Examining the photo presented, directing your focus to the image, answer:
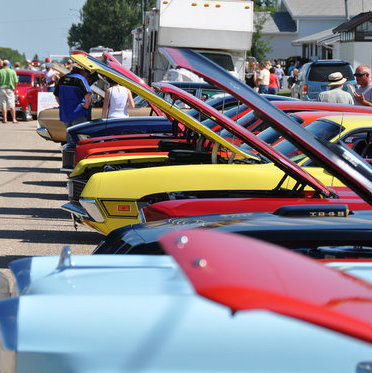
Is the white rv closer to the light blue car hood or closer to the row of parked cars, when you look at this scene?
the row of parked cars

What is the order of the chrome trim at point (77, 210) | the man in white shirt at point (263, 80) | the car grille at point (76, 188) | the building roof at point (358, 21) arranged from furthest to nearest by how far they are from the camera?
1. the building roof at point (358, 21)
2. the man in white shirt at point (263, 80)
3. the car grille at point (76, 188)
4. the chrome trim at point (77, 210)

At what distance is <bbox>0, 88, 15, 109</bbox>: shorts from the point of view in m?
25.4

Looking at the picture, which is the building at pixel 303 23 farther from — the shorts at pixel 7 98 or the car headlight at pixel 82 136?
the car headlight at pixel 82 136

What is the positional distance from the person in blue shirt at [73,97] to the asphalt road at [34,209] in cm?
105

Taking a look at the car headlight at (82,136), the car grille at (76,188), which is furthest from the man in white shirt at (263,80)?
the car grille at (76,188)

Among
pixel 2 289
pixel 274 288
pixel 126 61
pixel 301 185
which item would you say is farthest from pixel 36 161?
pixel 126 61

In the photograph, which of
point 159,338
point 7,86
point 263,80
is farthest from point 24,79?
point 159,338

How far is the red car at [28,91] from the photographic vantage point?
27.9m

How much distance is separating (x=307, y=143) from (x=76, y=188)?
460 centimetres

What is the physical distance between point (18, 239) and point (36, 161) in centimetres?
796

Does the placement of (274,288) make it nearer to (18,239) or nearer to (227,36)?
(18,239)

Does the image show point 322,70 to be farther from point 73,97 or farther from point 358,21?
point 358,21

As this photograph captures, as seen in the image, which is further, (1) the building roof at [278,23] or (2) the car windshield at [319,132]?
(1) the building roof at [278,23]

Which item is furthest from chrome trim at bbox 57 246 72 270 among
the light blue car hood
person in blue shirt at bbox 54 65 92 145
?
person in blue shirt at bbox 54 65 92 145
